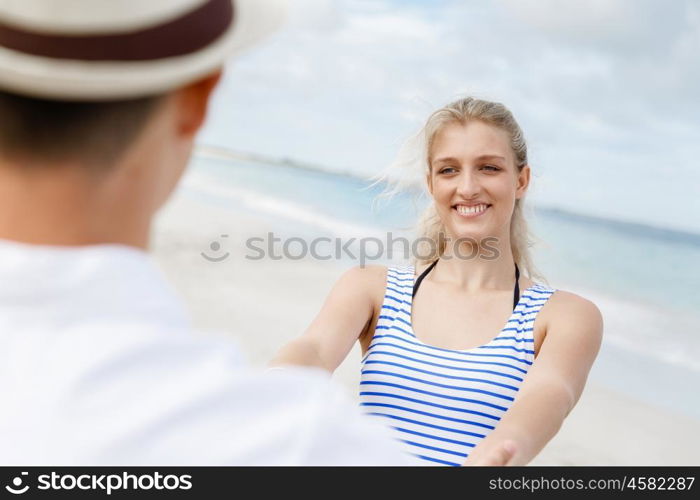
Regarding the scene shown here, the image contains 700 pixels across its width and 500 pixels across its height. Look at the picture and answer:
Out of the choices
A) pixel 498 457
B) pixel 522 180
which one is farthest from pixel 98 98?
pixel 522 180

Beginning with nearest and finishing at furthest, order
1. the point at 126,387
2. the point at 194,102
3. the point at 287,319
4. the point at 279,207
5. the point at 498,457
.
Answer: the point at 126,387 → the point at 194,102 → the point at 498,457 → the point at 287,319 → the point at 279,207

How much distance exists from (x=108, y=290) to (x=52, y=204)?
0.09 metres

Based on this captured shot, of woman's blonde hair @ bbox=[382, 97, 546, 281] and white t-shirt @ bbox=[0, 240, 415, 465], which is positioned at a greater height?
woman's blonde hair @ bbox=[382, 97, 546, 281]

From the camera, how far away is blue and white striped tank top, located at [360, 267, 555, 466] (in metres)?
2.08

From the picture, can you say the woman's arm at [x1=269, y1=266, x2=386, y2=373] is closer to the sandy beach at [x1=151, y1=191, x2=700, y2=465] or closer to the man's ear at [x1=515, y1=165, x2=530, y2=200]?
the man's ear at [x1=515, y1=165, x2=530, y2=200]

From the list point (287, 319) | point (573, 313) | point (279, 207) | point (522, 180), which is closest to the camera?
point (573, 313)

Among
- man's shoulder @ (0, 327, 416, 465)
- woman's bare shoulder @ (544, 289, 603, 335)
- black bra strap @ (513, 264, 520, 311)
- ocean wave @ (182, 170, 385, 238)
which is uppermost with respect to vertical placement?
ocean wave @ (182, 170, 385, 238)

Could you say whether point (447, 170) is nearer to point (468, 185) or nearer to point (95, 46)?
point (468, 185)

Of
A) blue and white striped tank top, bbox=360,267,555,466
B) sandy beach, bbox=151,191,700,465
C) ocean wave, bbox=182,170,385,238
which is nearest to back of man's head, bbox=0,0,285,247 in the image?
blue and white striped tank top, bbox=360,267,555,466

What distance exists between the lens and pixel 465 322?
2223 mm

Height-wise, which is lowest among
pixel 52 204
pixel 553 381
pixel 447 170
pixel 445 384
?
pixel 52 204

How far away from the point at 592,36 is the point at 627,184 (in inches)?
166
